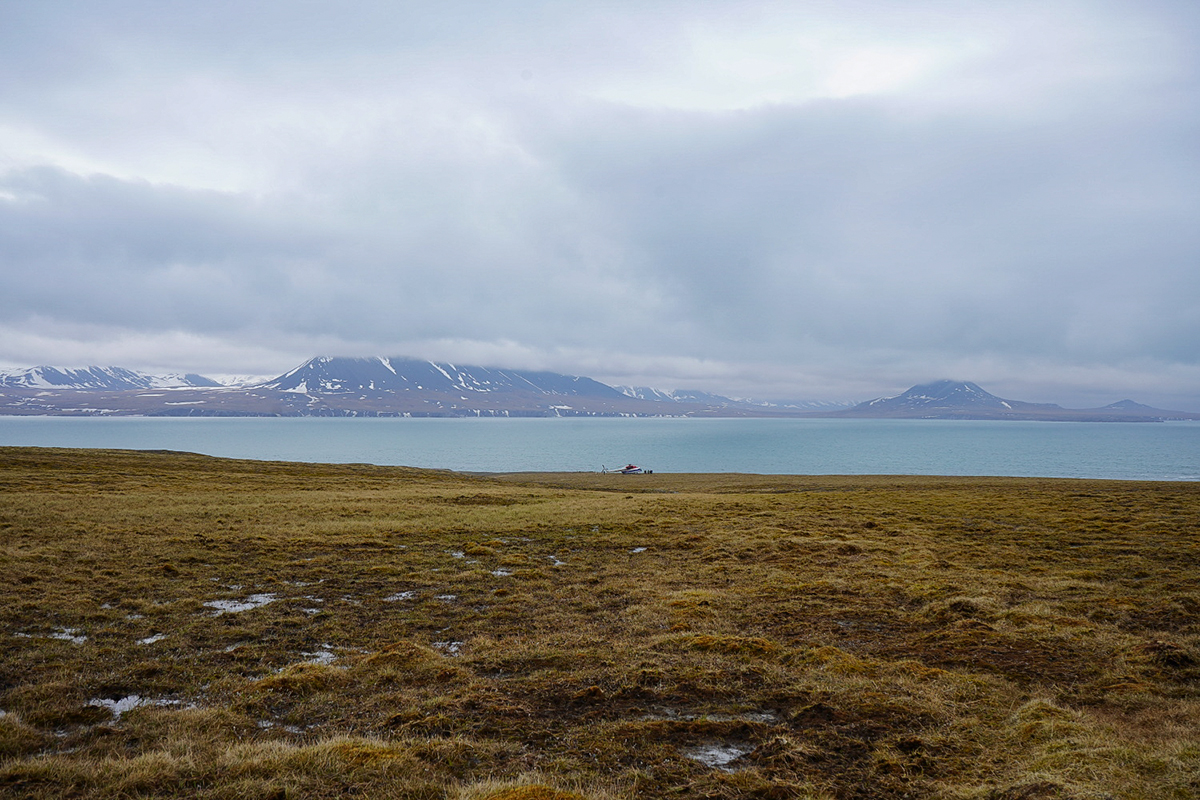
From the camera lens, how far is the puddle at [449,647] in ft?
42.1

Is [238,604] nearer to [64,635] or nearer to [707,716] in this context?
[64,635]

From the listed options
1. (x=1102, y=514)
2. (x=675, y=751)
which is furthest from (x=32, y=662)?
(x=1102, y=514)

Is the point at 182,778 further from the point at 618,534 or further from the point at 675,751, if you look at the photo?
the point at 618,534

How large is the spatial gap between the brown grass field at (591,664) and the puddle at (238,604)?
133 mm

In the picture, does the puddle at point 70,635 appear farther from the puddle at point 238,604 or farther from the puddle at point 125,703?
the puddle at point 125,703

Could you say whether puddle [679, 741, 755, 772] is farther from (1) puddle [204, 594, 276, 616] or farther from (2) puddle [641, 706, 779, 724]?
(1) puddle [204, 594, 276, 616]

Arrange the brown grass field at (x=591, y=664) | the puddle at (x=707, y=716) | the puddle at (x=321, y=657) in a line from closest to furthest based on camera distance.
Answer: the brown grass field at (x=591, y=664), the puddle at (x=707, y=716), the puddle at (x=321, y=657)

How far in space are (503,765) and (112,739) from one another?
5636mm

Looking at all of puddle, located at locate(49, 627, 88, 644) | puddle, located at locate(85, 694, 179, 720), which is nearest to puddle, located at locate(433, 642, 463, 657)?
puddle, located at locate(85, 694, 179, 720)

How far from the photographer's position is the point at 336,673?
36.4ft

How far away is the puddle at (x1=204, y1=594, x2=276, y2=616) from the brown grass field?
0.44 ft

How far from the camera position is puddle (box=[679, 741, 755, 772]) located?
26.7 ft

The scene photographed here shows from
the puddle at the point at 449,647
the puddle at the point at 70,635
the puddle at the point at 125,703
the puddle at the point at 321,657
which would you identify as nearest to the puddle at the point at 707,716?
the puddle at the point at 449,647

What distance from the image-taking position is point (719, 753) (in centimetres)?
848
